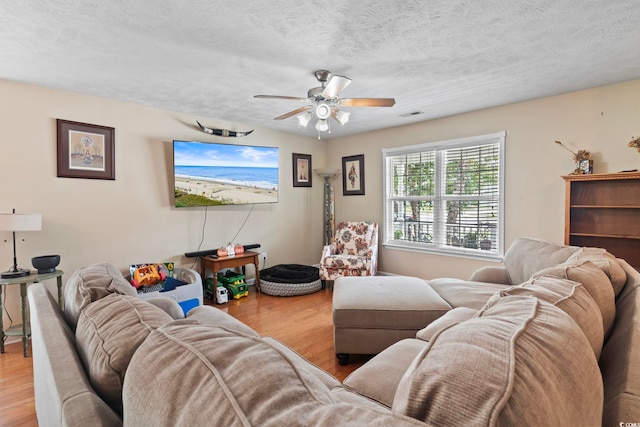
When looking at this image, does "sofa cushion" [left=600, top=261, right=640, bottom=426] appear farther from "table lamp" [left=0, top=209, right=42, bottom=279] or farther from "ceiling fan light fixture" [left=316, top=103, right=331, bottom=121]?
"table lamp" [left=0, top=209, right=42, bottom=279]

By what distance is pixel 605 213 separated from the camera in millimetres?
3008

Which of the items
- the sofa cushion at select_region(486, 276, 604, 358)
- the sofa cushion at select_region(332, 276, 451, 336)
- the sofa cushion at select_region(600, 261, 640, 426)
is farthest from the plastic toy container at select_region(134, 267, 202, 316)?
the sofa cushion at select_region(600, 261, 640, 426)

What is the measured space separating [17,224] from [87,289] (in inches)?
83.8

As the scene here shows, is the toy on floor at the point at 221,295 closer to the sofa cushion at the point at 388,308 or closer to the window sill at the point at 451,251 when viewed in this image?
the sofa cushion at the point at 388,308

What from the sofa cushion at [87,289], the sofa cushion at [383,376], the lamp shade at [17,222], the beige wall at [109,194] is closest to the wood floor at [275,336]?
the beige wall at [109,194]

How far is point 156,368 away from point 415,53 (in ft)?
8.11

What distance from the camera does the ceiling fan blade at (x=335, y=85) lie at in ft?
7.34

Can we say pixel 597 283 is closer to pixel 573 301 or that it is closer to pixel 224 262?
pixel 573 301

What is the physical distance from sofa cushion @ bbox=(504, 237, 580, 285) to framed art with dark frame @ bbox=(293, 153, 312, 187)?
3.24 metres

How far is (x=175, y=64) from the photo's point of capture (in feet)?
8.09

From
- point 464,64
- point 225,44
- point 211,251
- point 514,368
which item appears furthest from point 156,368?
point 211,251

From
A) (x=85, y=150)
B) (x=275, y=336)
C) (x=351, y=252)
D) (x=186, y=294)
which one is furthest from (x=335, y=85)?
(x=351, y=252)

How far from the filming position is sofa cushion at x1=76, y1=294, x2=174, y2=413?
762 millimetres

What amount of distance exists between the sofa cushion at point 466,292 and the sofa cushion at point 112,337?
6.82 ft
